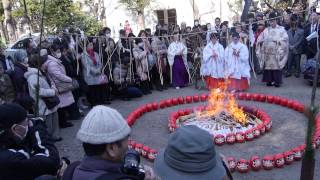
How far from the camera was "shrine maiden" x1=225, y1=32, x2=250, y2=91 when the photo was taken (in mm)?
10555

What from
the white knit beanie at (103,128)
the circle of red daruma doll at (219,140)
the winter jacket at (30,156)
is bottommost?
the circle of red daruma doll at (219,140)

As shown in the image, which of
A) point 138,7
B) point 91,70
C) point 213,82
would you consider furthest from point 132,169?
point 138,7

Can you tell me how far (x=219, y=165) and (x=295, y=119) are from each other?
21.0 feet

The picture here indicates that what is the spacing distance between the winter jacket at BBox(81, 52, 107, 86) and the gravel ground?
0.84 metres

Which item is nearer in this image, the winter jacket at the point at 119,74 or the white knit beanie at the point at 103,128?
the white knit beanie at the point at 103,128

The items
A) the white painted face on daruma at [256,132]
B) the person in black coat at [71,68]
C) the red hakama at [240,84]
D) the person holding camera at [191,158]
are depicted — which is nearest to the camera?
the person holding camera at [191,158]

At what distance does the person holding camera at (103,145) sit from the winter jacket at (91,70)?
24.5ft

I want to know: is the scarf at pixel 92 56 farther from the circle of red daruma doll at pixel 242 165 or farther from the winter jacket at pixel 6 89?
the circle of red daruma doll at pixel 242 165

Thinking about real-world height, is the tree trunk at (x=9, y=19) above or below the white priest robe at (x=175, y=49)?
above

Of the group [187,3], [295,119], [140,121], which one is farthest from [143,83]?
[187,3]

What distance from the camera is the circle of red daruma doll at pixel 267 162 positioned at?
583 centimetres

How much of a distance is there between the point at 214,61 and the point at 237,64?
0.63 metres

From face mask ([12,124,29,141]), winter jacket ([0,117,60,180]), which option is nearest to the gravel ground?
winter jacket ([0,117,60,180])

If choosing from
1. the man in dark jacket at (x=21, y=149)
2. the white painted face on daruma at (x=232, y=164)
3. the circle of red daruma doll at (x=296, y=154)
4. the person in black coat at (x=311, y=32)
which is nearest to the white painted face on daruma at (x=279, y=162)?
the circle of red daruma doll at (x=296, y=154)
